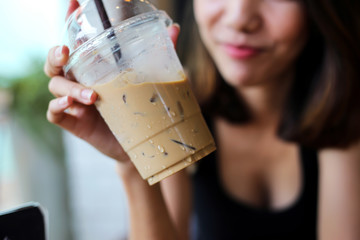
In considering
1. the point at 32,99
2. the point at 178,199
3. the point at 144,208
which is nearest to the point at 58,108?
the point at 144,208

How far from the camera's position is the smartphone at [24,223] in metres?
0.50

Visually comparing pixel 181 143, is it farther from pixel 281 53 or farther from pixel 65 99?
pixel 281 53

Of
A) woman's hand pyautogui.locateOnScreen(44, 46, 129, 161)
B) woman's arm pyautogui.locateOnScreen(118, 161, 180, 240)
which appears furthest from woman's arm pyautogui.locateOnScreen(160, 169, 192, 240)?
woman's hand pyautogui.locateOnScreen(44, 46, 129, 161)

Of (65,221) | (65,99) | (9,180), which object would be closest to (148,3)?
(65,99)

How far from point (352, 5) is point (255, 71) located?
38 centimetres

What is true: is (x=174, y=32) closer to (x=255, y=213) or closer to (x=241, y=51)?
(x=241, y=51)

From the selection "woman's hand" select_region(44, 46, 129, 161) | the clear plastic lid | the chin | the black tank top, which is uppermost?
the clear plastic lid

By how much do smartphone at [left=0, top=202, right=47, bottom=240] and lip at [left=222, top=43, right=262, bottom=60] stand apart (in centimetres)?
71

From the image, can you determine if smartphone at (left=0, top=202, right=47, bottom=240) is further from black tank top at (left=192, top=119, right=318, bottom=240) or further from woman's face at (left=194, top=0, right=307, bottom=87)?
black tank top at (left=192, top=119, right=318, bottom=240)

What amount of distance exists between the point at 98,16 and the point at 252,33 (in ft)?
1.71

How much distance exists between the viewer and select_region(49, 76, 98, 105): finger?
633mm

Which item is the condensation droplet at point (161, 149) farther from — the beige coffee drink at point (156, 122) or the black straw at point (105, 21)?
the black straw at point (105, 21)

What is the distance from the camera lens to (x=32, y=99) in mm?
2115

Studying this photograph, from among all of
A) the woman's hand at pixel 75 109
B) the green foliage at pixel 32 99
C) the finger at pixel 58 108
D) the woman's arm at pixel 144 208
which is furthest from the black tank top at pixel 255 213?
the green foliage at pixel 32 99
